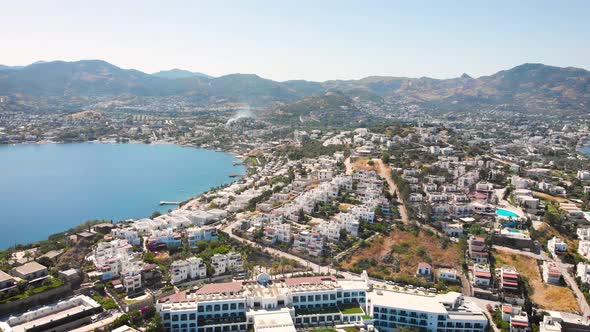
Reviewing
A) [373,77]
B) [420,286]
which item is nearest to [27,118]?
[420,286]

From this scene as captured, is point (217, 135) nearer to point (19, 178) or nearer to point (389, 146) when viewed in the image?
point (19, 178)

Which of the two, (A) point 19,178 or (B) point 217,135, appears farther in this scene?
(B) point 217,135

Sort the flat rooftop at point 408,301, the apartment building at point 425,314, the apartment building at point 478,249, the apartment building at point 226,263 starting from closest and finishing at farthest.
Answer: the apartment building at point 425,314 → the flat rooftop at point 408,301 → the apartment building at point 226,263 → the apartment building at point 478,249

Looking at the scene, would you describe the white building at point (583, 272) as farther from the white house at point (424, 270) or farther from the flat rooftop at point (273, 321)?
the flat rooftop at point (273, 321)

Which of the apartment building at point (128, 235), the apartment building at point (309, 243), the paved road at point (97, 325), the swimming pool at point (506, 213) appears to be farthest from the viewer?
the swimming pool at point (506, 213)

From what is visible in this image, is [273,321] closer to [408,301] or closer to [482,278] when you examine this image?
[408,301]

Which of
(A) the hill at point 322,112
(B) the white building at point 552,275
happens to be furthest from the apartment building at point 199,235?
(A) the hill at point 322,112

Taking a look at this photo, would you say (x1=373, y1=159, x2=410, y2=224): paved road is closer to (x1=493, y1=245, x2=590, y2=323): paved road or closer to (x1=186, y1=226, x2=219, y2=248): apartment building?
(x1=493, y1=245, x2=590, y2=323): paved road
